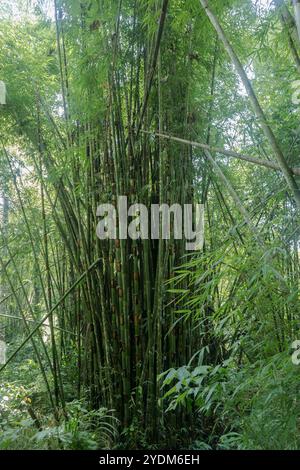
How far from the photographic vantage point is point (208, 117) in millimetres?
2789

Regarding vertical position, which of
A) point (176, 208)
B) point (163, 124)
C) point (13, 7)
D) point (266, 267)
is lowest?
point (266, 267)

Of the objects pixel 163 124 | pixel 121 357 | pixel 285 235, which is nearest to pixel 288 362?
pixel 285 235

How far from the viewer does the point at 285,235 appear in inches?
72.1

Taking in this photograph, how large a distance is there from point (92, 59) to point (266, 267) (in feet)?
4.99

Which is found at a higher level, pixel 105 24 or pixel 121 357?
pixel 105 24

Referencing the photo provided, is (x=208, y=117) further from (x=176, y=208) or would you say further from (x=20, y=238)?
(x=20, y=238)

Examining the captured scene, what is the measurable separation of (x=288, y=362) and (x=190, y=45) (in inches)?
66.1

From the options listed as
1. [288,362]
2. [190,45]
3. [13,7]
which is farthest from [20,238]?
[288,362]

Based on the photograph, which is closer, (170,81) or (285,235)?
(285,235)

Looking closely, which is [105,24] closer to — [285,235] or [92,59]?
[92,59]
